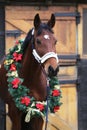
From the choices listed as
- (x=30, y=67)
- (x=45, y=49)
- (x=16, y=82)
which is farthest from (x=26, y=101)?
(x=45, y=49)

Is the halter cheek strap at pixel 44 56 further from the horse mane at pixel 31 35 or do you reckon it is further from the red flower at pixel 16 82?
the red flower at pixel 16 82

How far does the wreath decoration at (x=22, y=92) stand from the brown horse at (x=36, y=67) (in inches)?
2.5

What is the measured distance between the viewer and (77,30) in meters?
5.85

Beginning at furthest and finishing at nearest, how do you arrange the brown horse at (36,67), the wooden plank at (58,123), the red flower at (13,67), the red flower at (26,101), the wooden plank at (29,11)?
the wooden plank at (58,123) → the wooden plank at (29,11) → the red flower at (13,67) → the red flower at (26,101) → the brown horse at (36,67)

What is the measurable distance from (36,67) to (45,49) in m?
0.38

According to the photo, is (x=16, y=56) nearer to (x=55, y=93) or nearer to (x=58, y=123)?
(x=55, y=93)

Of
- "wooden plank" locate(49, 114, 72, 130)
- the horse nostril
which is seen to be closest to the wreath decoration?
the horse nostril

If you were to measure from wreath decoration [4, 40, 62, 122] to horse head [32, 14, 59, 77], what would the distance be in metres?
0.41

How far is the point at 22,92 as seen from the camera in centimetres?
447

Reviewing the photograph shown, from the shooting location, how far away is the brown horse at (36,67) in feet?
13.6

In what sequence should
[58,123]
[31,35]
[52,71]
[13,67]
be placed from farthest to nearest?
[58,123] → [13,67] → [31,35] → [52,71]

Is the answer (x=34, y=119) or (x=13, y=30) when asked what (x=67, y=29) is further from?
(x=34, y=119)

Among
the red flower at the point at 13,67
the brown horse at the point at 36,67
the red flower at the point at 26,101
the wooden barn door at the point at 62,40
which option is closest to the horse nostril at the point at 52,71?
the brown horse at the point at 36,67

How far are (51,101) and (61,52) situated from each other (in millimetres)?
1280
